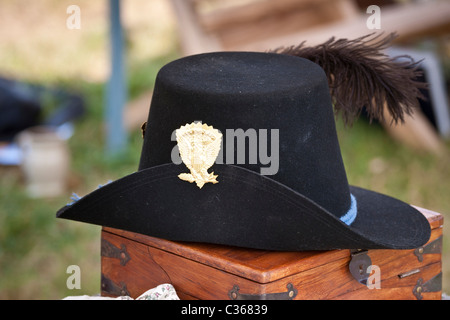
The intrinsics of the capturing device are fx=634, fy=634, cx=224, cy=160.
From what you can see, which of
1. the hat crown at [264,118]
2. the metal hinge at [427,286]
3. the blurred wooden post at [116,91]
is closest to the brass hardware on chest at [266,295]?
the hat crown at [264,118]

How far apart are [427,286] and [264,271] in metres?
0.68

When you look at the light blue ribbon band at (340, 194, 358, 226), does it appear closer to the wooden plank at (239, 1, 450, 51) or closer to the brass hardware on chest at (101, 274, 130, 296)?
the brass hardware on chest at (101, 274, 130, 296)

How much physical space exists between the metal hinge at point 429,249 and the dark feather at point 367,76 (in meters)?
0.37

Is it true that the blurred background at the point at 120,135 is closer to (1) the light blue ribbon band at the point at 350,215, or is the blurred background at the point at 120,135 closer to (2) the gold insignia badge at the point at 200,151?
(1) the light blue ribbon band at the point at 350,215

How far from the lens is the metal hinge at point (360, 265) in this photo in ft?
5.29

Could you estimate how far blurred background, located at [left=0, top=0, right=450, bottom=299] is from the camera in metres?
3.34

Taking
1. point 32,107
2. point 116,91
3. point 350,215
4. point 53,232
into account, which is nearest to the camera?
point 350,215

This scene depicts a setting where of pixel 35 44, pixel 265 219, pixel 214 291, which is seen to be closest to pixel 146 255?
pixel 214 291

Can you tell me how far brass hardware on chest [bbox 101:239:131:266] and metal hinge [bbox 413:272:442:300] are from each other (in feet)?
2.72

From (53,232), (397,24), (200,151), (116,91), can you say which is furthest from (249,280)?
(116,91)

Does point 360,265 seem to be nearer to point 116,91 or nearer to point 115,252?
point 115,252

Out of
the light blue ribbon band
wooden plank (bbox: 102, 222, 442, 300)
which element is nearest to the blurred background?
wooden plank (bbox: 102, 222, 442, 300)

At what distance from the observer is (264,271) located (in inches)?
56.0

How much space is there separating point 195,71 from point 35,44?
4.93 m
